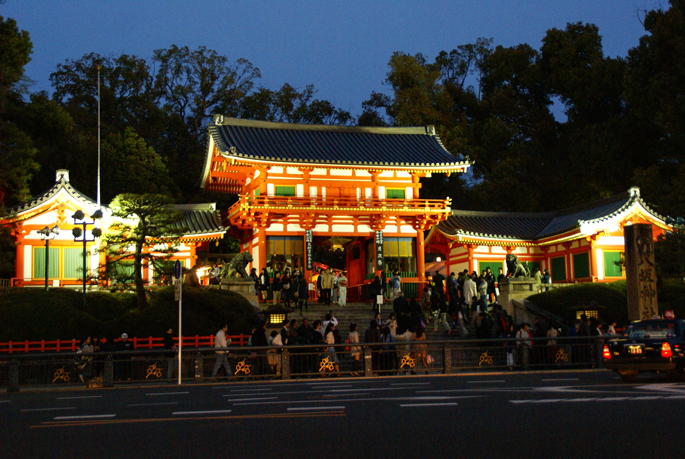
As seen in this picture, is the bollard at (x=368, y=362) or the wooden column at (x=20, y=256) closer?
the bollard at (x=368, y=362)

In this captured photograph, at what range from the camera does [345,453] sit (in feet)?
24.0

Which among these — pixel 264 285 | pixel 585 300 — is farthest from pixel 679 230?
pixel 264 285

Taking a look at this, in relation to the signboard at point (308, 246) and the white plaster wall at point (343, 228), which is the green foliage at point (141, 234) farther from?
the white plaster wall at point (343, 228)

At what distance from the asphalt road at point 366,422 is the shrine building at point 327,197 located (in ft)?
70.0

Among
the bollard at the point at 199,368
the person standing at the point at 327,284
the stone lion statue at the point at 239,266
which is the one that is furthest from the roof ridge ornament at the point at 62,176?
the bollard at the point at 199,368

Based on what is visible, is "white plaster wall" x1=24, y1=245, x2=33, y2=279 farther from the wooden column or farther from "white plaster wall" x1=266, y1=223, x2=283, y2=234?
"white plaster wall" x1=266, y1=223, x2=283, y2=234

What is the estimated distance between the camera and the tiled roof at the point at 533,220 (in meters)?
36.3

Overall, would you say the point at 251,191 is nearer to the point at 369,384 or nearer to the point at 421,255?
the point at 421,255

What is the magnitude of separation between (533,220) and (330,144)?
40.3ft

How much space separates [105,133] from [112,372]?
3180 centimetres

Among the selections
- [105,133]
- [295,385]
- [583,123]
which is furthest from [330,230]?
[583,123]

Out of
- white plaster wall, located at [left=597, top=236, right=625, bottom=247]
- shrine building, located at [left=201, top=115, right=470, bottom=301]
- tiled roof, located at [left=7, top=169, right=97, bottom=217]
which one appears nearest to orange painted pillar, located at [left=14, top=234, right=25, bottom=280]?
tiled roof, located at [left=7, top=169, right=97, bottom=217]

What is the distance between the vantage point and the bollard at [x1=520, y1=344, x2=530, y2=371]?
19.2m

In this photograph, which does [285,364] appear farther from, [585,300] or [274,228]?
[274,228]
